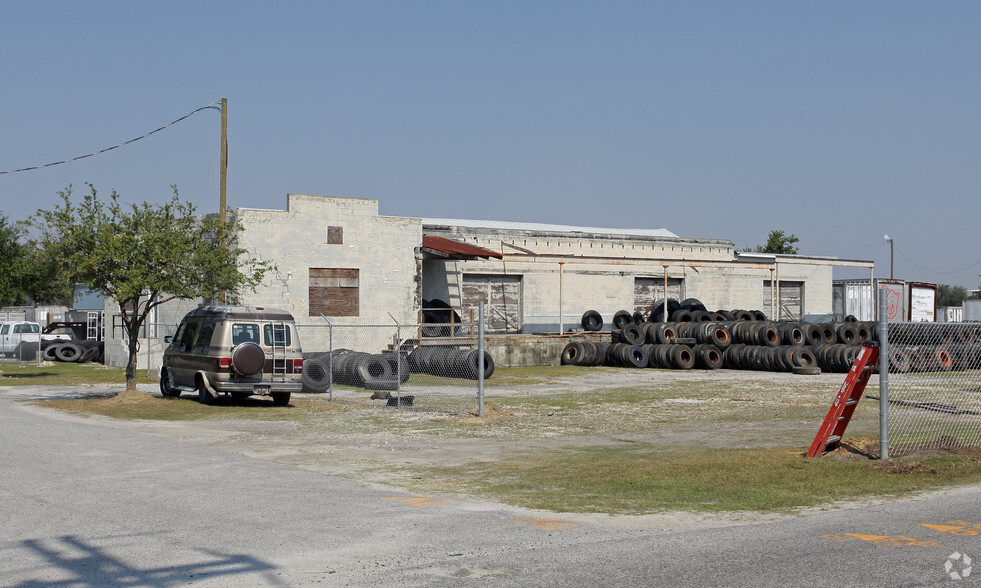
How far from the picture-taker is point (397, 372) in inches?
898

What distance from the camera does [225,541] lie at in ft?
25.5

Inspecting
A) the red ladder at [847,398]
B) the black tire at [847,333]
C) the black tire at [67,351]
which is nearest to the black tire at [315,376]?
the red ladder at [847,398]

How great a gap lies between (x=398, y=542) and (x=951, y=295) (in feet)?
583

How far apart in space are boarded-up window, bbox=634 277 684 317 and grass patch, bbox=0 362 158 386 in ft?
74.0

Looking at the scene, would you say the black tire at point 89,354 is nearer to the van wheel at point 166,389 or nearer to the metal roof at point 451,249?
the metal roof at point 451,249

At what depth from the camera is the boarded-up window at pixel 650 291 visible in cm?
4450

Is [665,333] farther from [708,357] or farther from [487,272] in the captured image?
[487,272]

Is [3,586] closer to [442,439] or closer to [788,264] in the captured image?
[442,439]

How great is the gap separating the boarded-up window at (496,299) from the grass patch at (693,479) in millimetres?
25947

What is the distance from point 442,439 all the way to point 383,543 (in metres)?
8.04

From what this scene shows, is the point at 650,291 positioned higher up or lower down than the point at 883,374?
higher up

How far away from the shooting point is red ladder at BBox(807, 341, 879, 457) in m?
12.6

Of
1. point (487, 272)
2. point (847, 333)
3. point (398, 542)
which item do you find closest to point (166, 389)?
point (398, 542)

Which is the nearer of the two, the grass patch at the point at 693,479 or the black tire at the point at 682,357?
the grass patch at the point at 693,479
